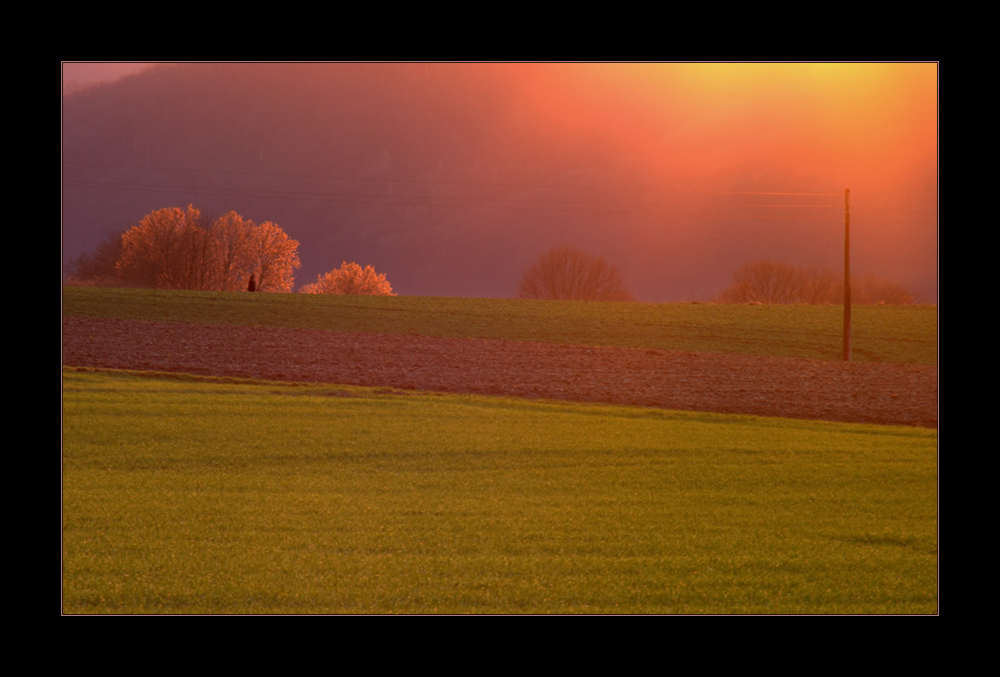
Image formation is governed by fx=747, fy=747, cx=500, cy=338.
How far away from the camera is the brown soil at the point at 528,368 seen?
46.7 ft

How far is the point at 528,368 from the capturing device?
16672 mm

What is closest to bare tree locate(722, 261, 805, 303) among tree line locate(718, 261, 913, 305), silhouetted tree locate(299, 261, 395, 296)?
tree line locate(718, 261, 913, 305)

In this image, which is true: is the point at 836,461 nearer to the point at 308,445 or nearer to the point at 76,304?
the point at 308,445

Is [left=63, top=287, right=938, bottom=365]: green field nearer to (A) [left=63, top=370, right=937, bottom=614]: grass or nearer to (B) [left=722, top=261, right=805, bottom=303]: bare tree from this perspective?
(B) [left=722, top=261, right=805, bottom=303]: bare tree

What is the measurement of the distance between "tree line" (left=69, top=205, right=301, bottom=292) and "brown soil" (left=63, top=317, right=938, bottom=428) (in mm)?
8156

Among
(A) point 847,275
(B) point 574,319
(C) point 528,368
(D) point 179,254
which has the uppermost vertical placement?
(D) point 179,254

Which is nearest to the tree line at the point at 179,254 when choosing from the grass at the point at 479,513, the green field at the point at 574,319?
the green field at the point at 574,319

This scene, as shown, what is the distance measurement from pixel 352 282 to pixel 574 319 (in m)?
17.3

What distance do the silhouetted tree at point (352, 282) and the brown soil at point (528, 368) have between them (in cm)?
1664

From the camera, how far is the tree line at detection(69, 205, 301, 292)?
28094 mm

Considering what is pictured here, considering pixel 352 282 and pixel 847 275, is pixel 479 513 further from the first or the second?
pixel 352 282

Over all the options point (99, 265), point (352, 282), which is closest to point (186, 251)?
point (99, 265)

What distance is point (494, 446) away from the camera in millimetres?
9766

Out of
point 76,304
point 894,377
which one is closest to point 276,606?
point 894,377
